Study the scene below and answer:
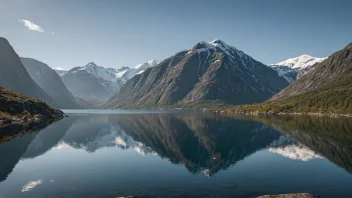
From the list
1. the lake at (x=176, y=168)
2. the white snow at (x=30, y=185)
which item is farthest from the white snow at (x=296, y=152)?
the white snow at (x=30, y=185)

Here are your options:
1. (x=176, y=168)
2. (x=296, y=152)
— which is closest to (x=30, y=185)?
(x=176, y=168)

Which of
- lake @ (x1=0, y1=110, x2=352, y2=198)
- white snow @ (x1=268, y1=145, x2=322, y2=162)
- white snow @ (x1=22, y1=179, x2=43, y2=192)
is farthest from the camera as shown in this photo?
white snow @ (x1=268, y1=145, x2=322, y2=162)

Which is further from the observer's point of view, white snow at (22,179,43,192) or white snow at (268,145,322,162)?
white snow at (268,145,322,162)

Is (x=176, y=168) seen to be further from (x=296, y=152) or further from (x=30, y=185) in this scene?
(x=296, y=152)

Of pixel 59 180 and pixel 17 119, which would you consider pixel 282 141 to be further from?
pixel 17 119

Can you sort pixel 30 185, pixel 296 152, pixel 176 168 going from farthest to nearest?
pixel 296 152
pixel 176 168
pixel 30 185

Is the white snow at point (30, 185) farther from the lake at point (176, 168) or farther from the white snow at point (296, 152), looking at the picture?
the white snow at point (296, 152)

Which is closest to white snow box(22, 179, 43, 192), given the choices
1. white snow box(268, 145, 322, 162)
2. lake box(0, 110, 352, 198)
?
lake box(0, 110, 352, 198)

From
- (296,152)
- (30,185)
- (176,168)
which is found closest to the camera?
(30,185)

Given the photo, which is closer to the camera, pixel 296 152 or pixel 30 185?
pixel 30 185

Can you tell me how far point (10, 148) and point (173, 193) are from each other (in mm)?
73784

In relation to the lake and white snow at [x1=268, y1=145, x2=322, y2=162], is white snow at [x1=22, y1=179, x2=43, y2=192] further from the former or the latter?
white snow at [x1=268, y1=145, x2=322, y2=162]

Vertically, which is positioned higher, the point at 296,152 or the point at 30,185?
the point at 296,152

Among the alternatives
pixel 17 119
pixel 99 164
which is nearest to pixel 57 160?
pixel 99 164
